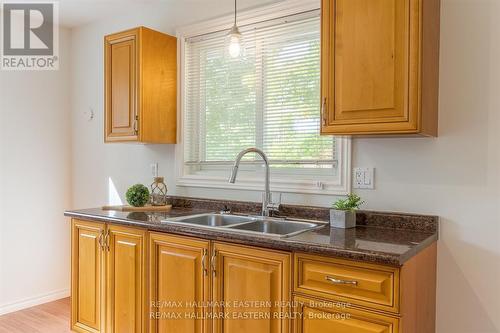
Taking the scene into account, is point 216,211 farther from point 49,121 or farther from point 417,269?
point 49,121

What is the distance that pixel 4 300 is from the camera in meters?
3.30

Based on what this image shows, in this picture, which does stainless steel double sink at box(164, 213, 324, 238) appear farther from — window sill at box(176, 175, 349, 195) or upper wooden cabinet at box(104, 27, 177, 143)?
upper wooden cabinet at box(104, 27, 177, 143)

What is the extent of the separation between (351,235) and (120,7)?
8.68ft

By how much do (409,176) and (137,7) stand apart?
250cm

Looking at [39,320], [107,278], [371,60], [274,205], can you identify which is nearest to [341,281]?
[274,205]

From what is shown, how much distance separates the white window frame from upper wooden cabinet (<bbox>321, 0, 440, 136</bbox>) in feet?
1.29

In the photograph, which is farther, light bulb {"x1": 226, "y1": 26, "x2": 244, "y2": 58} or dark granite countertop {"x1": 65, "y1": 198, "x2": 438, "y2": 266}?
light bulb {"x1": 226, "y1": 26, "x2": 244, "y2": 58}

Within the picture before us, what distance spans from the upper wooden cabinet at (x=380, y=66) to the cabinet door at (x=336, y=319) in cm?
78

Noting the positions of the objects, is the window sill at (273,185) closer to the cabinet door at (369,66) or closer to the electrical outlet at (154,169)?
the electrical outlet at (154,169)

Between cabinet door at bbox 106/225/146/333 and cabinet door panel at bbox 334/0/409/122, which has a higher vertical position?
cabinet door panel at bbox 334/0/409/122

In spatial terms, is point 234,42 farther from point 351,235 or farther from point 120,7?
point 120,7

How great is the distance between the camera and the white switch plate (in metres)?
2.15

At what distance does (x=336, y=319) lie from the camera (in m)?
1.58

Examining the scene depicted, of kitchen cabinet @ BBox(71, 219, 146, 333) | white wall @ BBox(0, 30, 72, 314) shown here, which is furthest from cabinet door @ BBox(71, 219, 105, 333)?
white wall @ BBox(0, 30, 72, 314)
